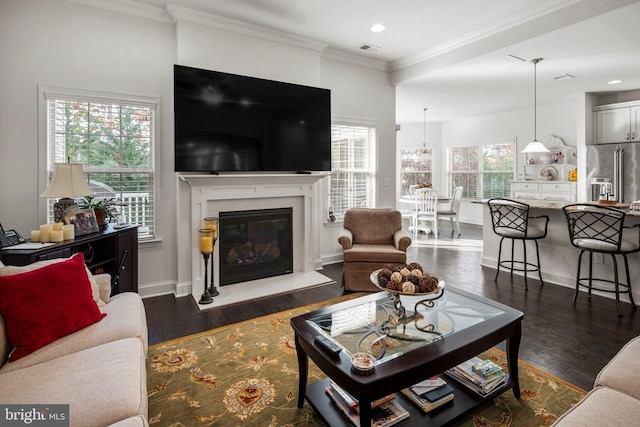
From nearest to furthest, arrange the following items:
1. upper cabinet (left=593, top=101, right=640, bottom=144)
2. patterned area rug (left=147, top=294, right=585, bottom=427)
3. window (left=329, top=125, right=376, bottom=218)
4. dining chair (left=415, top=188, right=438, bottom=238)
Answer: patterned area rug (left=147, top=294, right=585, bottom=427), window (left=329, top=125, right=376, bottom=218), upper cabinet (left=593, top=101, right=640, bottom=144), dining chair (left=415, top=188, right=438, bottom=238)

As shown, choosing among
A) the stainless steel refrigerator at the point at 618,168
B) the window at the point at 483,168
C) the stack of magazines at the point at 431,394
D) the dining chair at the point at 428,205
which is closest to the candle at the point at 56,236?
the stack of magazines at the point at 431,394

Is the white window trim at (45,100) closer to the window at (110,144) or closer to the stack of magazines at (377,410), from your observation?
the window at (110,144)

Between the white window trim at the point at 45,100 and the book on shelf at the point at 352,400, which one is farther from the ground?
the white window trim at the point at 45,100

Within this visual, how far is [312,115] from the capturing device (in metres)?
4.36

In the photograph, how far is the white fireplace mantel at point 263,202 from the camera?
12.2 feet

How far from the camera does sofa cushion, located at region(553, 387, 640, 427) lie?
118 centimetres

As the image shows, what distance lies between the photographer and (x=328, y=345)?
1610 millimetres

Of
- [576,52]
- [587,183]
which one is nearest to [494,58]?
[576,52]

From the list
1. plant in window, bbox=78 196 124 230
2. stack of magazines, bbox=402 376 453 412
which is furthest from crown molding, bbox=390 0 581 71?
plant in window, bbox=78 196 124 230

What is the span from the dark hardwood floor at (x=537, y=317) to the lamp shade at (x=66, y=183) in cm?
127

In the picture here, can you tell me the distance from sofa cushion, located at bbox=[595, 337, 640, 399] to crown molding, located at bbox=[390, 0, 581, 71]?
10.7 feet

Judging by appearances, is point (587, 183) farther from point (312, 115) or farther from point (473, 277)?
point (312, 115)

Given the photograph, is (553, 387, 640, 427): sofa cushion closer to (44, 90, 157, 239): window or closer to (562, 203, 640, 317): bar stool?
(562, 203, 640, 317): bar stool

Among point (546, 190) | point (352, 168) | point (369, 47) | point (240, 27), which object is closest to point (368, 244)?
point (352, 168)
